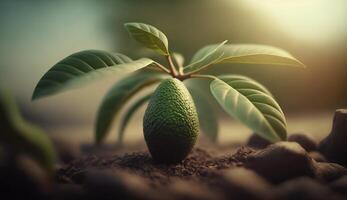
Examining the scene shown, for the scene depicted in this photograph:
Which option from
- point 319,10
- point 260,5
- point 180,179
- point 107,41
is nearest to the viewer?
point 180,179

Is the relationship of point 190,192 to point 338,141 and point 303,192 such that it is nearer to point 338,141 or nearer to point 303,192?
point 303,192

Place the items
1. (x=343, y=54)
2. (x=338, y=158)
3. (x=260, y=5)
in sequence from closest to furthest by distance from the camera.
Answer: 1. (x=338, y=158)
2. (x=260, y=5)
3. (x=343, y=54)

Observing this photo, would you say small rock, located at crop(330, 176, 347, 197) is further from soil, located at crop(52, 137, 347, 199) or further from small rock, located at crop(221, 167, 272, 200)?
small rock, located at crop(221, 167, 272, 200)

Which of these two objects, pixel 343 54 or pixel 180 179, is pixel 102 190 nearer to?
pixel 180 179

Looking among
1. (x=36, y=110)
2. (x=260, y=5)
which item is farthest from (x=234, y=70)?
(x=36, y=110)

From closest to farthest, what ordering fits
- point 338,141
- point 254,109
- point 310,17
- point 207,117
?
point 254,109 → point 338,141 → point 207,117 → point 310,17

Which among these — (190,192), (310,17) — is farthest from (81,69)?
(310,17)
